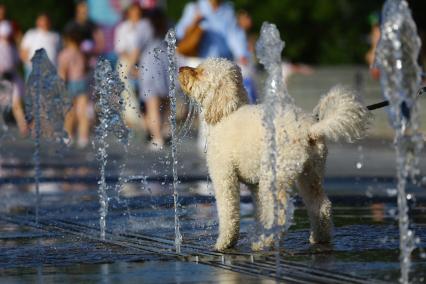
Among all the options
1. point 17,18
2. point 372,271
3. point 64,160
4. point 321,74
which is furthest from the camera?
point 17,18

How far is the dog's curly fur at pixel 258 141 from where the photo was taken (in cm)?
863

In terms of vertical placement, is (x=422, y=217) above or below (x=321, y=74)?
below

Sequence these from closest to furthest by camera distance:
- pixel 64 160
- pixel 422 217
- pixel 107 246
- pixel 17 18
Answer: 1. pixel 107 246
2. pixel 422 217
3. pixel 64 160
4. pixel 17 18

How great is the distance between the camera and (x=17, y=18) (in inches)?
1492

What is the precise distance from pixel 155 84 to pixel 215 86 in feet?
38.2

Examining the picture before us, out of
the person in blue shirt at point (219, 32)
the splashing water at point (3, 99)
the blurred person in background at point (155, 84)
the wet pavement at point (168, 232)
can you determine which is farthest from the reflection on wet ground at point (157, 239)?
the splashing water at point (3, 99)

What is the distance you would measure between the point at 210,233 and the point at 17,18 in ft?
93.2

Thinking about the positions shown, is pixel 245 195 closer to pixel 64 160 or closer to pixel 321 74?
pixel 64 160

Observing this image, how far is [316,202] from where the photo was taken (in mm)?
8977

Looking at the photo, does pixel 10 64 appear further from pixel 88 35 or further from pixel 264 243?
pixel 264 243

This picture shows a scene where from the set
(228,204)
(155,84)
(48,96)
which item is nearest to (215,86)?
(228,204)

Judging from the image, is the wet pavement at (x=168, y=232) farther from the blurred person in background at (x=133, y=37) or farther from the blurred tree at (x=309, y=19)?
the blurred tree at (x=309, y=19)

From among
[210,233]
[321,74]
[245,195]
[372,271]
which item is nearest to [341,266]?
[372,271]

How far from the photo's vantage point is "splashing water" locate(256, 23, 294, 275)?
8500 millimetres
